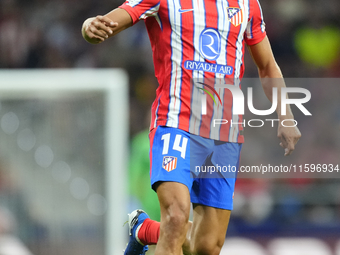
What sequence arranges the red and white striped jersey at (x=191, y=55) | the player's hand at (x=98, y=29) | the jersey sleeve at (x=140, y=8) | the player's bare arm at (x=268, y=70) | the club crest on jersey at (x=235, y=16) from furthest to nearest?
the player's bare arm at (x=268, y=70), the club crest on jersey at (x=235, y=16), the red and white striped jersey at (x=191, y=55), the jersey sleeve at (x=140, y=8), the player's hand at (x=98, y=29)

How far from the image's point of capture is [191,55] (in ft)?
10.1

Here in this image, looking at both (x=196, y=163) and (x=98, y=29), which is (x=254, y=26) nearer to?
(x=196, y=163)

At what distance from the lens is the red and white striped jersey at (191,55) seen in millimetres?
3078

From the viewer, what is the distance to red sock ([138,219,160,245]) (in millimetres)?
3308

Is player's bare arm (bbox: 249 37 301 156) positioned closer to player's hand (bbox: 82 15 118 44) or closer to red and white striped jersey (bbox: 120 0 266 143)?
red and white striped jersey (bbox: 120 0 266 143)

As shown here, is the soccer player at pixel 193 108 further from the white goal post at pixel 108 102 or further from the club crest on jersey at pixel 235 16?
the white goal post at pixel 108 102

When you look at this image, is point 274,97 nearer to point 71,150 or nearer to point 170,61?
point 170,61

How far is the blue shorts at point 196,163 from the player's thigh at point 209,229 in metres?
0.04

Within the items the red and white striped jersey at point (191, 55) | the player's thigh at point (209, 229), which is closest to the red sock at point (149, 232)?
the player's thigh at point (209, 229)

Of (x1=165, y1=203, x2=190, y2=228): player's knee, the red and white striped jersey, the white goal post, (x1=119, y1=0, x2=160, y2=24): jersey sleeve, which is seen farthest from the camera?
the white goal post

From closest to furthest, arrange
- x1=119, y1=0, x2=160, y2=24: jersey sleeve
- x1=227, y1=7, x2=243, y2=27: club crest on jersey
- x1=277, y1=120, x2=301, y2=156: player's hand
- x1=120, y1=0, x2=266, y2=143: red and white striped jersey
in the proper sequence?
1. x1=119, y1=0, x2=160, y2=24: jersey sleeve
2. x1=120, y1=0, x2=266, y2=143: red and white striped jersey
3. x1=227, y1=7, x2=243, y2=27: club crest on jersey
4. x1=277, y1=120, x2=301, y2=156: player's hand

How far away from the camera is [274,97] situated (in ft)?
11.4

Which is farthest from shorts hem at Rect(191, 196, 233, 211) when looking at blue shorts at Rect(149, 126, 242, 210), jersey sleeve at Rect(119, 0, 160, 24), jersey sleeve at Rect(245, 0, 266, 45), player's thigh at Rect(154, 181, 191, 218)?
jersey sleeve at Rect(119, 0, 160, 24)

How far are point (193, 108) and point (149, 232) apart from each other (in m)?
0.86
